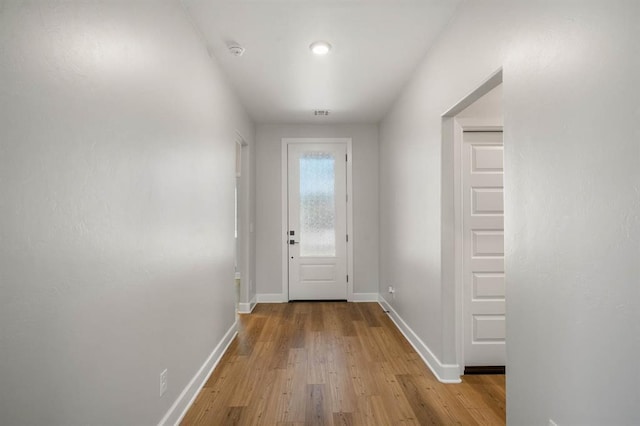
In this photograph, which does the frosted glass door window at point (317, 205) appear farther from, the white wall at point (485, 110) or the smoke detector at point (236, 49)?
the white wall at point (485, 110)

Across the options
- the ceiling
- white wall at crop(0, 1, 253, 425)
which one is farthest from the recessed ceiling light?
white wall at crop(0, 1, 253, 425)

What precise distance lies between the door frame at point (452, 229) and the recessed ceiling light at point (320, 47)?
105 centimetres

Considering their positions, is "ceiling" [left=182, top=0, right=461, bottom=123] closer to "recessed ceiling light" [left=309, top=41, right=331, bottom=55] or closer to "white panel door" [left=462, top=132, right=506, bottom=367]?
"recessed ceiling light" [left=309, top=41, right=331, bottom=55]

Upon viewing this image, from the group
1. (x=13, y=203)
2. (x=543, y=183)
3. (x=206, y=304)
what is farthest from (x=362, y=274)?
(x=13, y=203)

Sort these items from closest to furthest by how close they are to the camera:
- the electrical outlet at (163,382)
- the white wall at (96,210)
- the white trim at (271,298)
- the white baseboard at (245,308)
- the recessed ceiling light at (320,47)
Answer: the white wall at (96,210) → the electrical outlet at (163,382) → the recessed ceiling light at (320,47) → the white baseboard at (245,308) → the white trim at (271,298)

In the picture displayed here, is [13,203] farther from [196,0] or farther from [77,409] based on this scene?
[196,0]

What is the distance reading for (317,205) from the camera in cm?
488

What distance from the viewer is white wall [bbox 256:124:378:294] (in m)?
4.84

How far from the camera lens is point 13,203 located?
0.90m

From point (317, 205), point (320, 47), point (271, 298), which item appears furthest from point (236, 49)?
point (271, 298)

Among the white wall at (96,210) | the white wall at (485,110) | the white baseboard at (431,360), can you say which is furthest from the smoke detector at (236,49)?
the white baseboard at (431,360)

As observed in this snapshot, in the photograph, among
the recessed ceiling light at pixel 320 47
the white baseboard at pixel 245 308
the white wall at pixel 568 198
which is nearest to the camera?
the white wall at pixel 568 198

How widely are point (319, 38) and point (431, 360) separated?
2.67 meters

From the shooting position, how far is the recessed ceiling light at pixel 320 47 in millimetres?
2568
